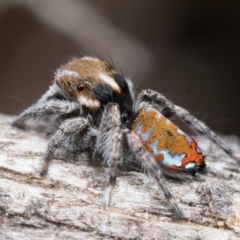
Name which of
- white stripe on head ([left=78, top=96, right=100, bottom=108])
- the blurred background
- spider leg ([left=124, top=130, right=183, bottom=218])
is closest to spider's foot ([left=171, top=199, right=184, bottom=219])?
spider leg ([left=124, top=130, right=183, bottom=218])

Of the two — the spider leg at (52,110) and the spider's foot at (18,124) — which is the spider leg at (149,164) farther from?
the spider's foot at (18,124)

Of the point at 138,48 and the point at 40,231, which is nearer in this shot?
the point at 40,231

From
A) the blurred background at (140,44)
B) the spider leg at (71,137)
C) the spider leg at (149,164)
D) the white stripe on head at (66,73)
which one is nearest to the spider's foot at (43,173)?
the spider leg at (71,137)

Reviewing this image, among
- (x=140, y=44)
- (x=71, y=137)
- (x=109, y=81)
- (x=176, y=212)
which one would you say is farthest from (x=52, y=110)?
(x=140, y=44)

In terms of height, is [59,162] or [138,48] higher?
[138,48]

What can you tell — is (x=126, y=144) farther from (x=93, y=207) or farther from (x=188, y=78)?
(x=188, y=78)

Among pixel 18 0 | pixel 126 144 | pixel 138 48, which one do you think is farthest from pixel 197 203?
pixel 18 0
